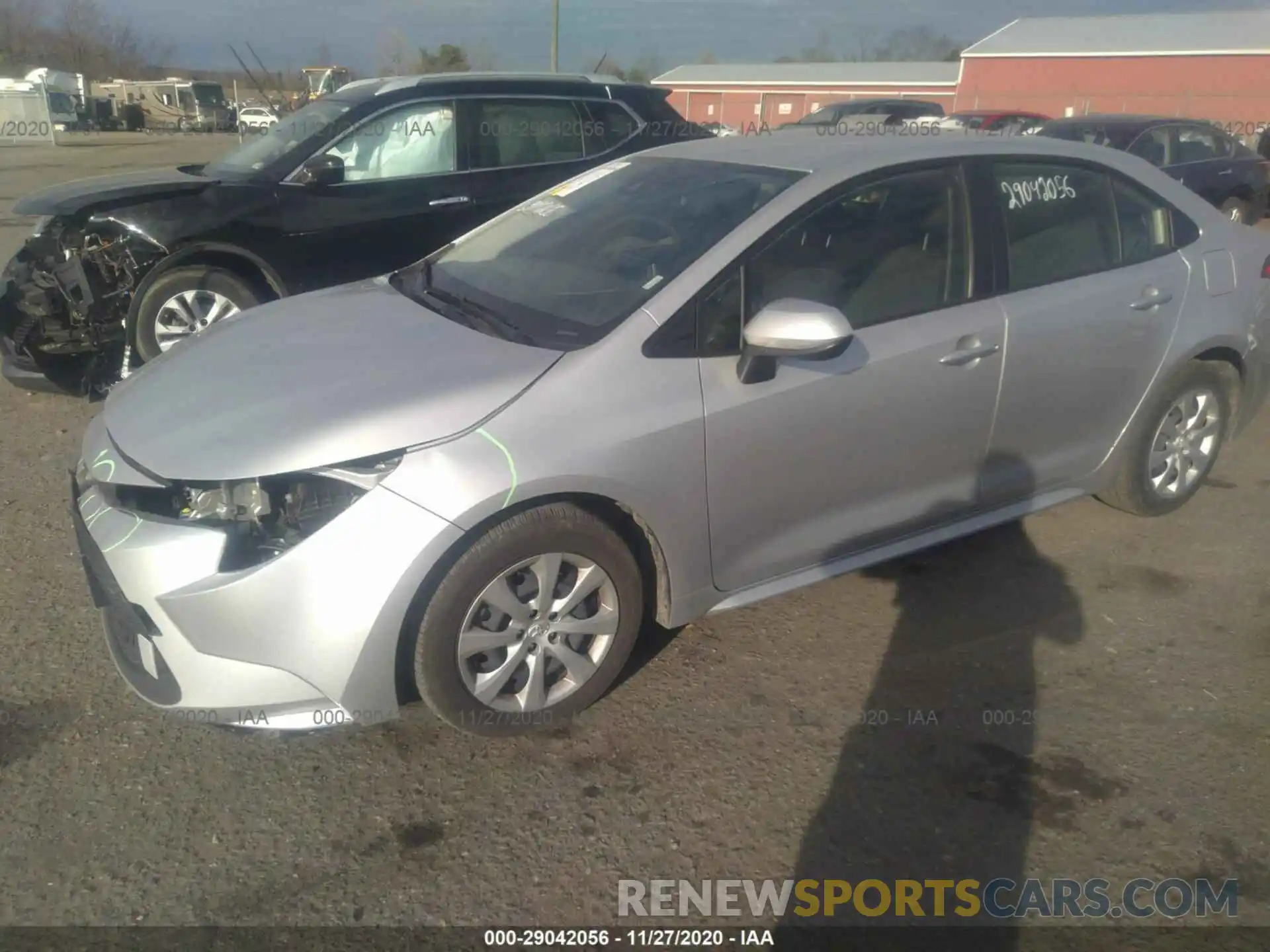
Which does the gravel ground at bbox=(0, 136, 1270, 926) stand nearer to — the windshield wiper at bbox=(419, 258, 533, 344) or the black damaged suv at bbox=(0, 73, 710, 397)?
the windshield wiper at bbox=(419, 258, 533, 344)

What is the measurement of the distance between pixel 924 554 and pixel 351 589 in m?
2.56

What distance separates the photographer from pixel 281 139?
651 cm

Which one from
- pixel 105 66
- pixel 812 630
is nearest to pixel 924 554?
pixel 812 630

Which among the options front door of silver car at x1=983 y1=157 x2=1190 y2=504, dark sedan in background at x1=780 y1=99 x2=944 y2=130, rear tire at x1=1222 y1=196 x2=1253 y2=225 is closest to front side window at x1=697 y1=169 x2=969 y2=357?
front door of silver car at x1=983 y1=157 x2=1190 y2=504

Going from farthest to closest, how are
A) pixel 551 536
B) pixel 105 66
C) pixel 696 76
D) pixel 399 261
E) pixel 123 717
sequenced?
pixel 105 66 < pixel 696 76 < pixel 399 261 < pixel 123 717 < pixel 551 536

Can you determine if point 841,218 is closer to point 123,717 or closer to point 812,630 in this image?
point 812,630

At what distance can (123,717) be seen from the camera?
3.04 metres

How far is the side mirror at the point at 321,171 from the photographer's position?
6078 millimetres

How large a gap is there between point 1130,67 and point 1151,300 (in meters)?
40.6

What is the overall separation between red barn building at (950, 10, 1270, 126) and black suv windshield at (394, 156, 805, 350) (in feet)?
111

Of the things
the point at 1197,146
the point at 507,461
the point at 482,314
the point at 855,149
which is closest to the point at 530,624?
the point at 507,461

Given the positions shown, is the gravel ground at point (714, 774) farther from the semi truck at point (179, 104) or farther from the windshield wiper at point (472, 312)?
the semi truck at point (179, 104)

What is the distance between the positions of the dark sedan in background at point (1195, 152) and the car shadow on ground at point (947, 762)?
922 cm

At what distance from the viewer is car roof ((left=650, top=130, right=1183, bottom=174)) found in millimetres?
3404
